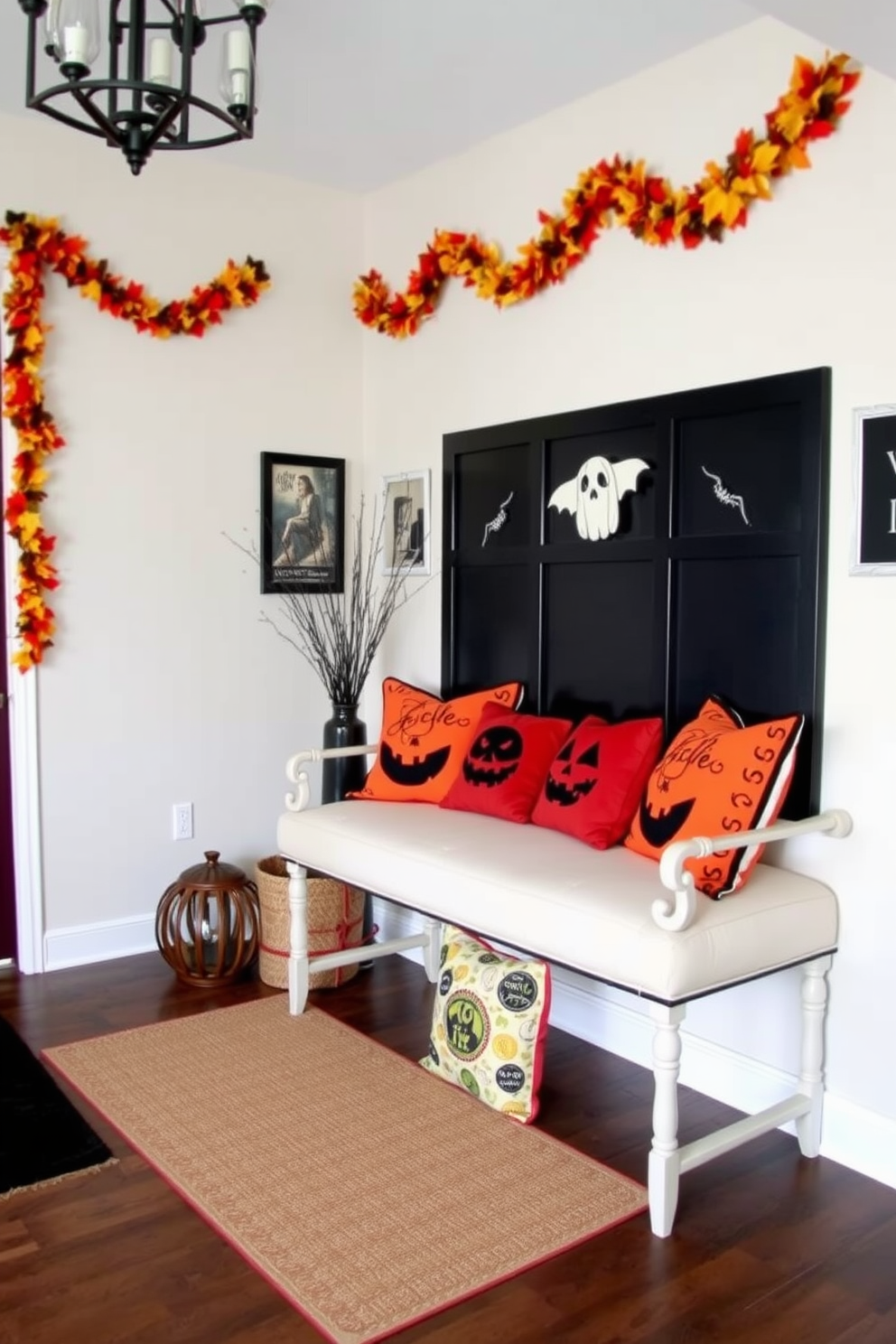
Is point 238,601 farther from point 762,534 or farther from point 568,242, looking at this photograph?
point 762,534

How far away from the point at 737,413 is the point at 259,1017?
2177 mm

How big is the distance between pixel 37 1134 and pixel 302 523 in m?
2.28

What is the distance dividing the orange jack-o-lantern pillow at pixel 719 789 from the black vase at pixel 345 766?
129 centimetres

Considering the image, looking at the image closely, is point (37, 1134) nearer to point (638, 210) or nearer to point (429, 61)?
point (638, 210)

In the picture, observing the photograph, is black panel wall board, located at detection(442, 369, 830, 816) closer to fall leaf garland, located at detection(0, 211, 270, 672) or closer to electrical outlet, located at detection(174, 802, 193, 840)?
electrical outlet, located at detection(174, 802, 193, 840)

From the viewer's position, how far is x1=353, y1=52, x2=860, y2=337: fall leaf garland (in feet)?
8.86

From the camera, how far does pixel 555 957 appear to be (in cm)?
259

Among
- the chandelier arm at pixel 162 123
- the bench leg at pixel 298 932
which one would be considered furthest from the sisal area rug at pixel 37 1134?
the chandelier arm at pixel 162 123

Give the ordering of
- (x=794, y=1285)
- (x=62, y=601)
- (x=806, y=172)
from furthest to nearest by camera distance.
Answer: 1. (x=62, y=601)
2. (x=806, y=172)
3. (x=794, y=1285)

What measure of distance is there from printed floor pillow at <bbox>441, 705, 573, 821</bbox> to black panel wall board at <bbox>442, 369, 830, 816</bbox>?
8.1 inches

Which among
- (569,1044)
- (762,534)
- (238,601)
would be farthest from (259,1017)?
(762,534)

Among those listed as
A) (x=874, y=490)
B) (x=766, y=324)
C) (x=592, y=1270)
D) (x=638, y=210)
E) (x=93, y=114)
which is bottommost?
(x=592, y=1270)

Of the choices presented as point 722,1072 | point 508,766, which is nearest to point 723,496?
point 508,766

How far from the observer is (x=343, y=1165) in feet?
8.62
